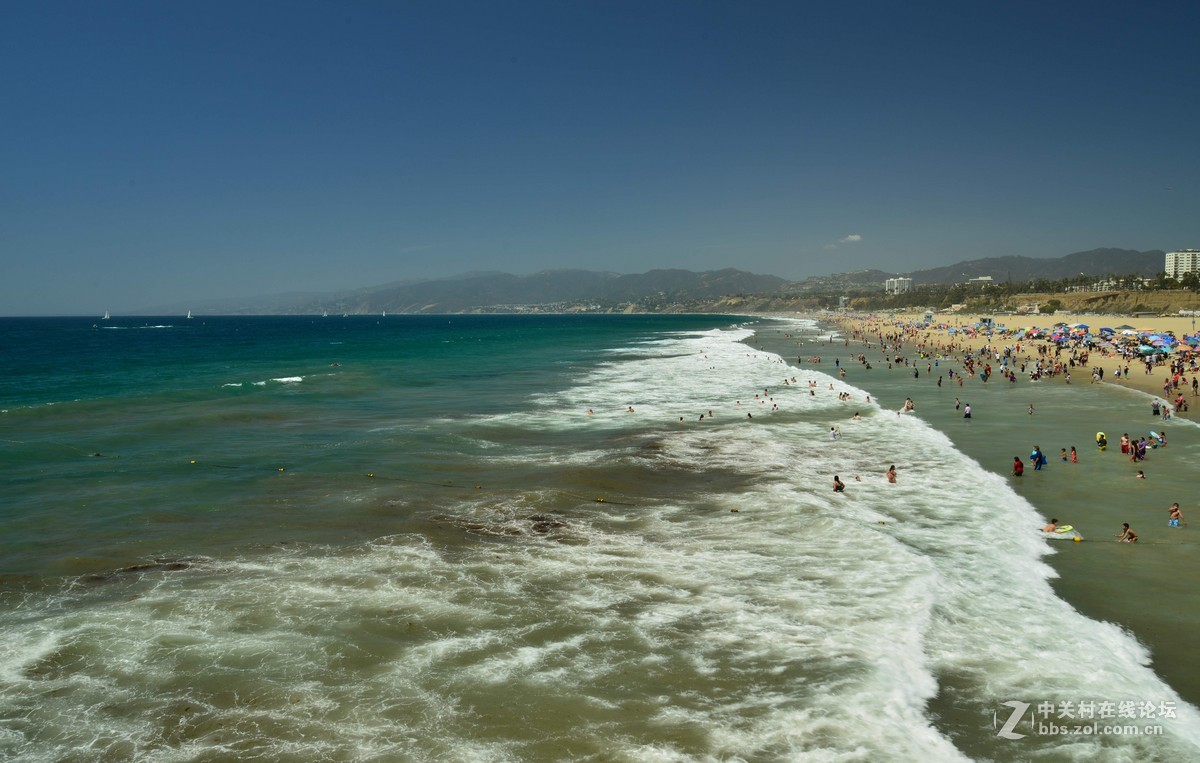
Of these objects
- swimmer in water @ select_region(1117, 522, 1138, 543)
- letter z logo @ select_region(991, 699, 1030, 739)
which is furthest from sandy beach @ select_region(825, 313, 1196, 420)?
letter z logo @ select_region(991, 699, 1030, 739)

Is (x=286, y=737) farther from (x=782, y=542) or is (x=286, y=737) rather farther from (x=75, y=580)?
(x=782, y=542)

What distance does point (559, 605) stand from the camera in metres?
13.7

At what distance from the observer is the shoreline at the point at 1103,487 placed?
12852mm

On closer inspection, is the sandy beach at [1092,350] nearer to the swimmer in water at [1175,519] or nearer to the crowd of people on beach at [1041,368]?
the crowd of people on beach at [1041,368]

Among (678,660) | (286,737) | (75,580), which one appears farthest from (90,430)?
(678,660)

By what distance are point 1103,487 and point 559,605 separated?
60.7 ft

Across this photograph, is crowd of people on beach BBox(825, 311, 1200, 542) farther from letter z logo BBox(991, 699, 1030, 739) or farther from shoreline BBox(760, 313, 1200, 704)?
letter z logo BBox(991, 699, 1030, 739)

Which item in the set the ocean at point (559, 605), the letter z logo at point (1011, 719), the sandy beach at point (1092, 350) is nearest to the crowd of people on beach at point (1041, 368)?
the sandy beach at point (1092, 350)

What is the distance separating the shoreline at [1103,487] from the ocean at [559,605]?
31 centimetres

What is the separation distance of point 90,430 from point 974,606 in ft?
126

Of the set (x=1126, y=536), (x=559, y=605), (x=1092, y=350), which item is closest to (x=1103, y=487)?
(x=1126, y=536)

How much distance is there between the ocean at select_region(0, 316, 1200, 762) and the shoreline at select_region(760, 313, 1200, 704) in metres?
0.31

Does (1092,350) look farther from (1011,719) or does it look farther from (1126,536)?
(1011,719)

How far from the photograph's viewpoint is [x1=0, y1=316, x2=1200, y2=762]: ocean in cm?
985
